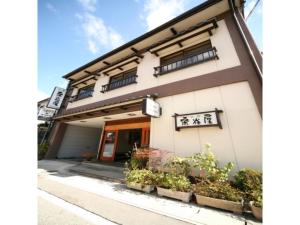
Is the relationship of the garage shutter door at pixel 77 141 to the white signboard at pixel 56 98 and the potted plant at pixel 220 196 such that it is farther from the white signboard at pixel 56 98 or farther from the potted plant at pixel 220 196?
the potted plant at pixel 220 196

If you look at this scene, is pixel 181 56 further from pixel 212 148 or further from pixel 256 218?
pixel 256 218

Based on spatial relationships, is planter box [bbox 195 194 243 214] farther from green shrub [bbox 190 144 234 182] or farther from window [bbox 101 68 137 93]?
window [bbox 101 68 137 93]

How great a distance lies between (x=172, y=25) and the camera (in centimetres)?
845

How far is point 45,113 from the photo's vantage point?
1348cm

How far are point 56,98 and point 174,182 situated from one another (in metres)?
13.2

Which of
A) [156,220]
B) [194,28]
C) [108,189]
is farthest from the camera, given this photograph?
[194,28]

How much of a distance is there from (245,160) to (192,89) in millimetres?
3333

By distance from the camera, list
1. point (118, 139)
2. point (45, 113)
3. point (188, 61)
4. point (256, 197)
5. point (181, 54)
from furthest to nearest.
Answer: point (45, 113)
point (118, 139)
point (181, 54)
point (188, 61)
point (256, 197)

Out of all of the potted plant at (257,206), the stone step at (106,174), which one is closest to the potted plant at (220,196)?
the potted plant at (257,206)

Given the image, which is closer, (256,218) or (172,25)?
(256,218)

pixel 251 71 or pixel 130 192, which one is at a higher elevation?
pixel 251 71

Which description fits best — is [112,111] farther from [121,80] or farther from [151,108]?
[151,108]

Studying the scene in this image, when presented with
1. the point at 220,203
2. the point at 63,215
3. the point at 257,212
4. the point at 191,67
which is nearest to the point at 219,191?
the point at 220,203
